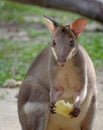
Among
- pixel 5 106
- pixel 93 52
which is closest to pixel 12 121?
pixel 5 106

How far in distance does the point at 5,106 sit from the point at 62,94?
67.2 inches

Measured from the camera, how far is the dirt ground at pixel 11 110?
223 inches

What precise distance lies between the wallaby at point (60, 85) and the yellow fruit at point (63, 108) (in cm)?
4

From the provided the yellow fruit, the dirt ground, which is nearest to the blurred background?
the dirt ground

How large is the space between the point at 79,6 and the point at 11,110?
474 centimetres

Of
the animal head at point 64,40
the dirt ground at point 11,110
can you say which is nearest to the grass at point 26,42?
the dirt ground at point 11,110

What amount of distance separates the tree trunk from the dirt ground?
10.3 feet

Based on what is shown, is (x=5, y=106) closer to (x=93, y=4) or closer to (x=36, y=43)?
(x=36, y=43)

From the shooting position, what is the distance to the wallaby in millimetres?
4602

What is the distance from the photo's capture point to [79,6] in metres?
10.6

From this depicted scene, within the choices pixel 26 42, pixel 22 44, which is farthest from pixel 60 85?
pixel 26 42

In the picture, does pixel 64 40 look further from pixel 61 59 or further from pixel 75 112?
pixel 75 112

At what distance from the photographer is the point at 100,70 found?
26.5ft

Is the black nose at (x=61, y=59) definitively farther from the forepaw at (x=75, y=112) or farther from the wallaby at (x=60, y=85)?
the forepaw at (x=75, y=112)
